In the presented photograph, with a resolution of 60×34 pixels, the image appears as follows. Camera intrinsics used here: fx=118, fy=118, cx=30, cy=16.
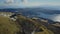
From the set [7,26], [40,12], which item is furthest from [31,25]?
[7,26]

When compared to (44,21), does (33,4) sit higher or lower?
higher

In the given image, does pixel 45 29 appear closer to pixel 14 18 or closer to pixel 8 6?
pixel 14 18

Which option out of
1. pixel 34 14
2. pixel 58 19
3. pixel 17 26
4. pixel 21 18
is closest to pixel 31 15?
pixel 34 14

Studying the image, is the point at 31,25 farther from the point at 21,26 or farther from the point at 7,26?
the point at 7,26

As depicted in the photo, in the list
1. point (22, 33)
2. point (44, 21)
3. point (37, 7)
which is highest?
point (37, 7)

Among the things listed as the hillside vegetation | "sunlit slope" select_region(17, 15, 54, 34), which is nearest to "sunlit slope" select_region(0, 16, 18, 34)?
the hillside vegetation

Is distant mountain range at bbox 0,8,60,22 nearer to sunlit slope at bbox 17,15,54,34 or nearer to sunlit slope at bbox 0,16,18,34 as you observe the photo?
sunlit slope at bbox 17,15,54,34
